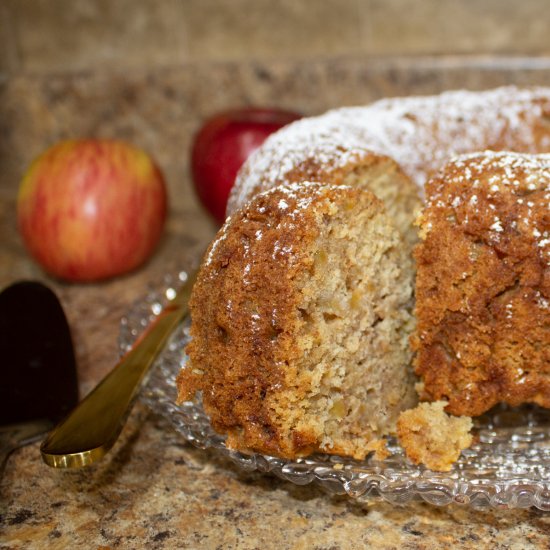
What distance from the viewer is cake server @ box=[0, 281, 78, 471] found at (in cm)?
109

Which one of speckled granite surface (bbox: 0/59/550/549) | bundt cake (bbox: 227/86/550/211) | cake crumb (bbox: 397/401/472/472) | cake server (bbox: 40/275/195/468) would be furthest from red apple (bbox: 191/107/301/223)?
cake crumb (bbox: 397/401/472/472)

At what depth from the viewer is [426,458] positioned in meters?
0.94

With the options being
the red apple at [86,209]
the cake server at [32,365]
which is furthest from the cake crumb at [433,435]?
the red apple at [86,209]

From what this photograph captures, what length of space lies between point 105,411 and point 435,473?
414 mm

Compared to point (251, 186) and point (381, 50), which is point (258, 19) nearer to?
point (381, 50)

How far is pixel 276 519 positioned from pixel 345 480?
0.33 feet

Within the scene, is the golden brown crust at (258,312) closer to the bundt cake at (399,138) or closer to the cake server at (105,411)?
the cake server at (105,411)

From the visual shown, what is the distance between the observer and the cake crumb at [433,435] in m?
0.94

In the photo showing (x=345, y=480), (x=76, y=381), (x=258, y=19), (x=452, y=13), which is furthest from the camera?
(x=258, y=19)

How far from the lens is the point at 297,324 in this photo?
890 millimetres

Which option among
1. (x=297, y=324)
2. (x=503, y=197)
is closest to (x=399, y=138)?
(x=503, y=197)

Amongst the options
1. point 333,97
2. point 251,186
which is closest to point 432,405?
point 251,186

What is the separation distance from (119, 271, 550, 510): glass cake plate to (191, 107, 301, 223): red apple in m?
0.78

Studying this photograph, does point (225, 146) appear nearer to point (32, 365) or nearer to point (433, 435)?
point (32, 365)
